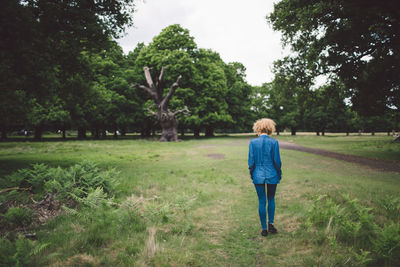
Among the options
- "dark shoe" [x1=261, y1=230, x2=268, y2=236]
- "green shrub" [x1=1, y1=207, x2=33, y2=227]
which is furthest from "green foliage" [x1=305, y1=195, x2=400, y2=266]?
"green shrub" [x1=1, y1=207, x2=33, y2=227]

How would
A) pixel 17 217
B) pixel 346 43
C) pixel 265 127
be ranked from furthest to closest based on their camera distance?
1. pixel 346 43
2. pixel 265 127
3. pixel 17 217

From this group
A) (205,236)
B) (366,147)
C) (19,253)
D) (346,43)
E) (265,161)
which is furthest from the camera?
(366,147)

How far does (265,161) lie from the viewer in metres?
4.33

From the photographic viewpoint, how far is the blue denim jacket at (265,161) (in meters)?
4.25

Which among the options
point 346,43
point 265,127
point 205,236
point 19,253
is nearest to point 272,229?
point 205,236

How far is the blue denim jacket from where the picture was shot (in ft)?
13.9

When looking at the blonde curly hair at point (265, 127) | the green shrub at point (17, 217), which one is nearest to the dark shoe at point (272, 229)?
the blonde curly hair at point (265, 127)

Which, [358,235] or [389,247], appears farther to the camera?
[358,235]

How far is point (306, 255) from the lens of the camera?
11.3 ft

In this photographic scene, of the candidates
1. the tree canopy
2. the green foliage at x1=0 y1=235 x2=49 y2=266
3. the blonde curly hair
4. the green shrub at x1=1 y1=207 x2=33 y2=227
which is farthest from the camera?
the tree canopy

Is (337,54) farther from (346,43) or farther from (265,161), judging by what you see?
(265,161)

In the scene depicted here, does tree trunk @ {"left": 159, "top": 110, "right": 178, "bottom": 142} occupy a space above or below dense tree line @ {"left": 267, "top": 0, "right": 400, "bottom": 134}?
below

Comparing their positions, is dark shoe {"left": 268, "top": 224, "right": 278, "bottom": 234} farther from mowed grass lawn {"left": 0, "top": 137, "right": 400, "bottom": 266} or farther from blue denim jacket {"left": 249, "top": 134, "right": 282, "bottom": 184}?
blue denim jacket {"left": 249, "top": 134, "right": 282, "bottom": 184}

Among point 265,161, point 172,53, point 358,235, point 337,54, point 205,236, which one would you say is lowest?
point 205,236
